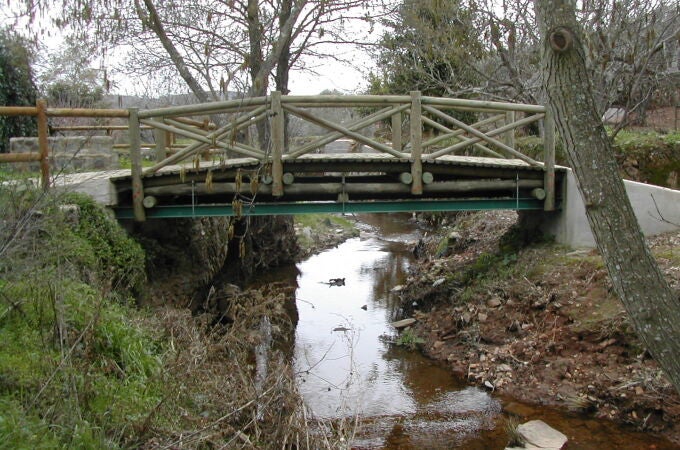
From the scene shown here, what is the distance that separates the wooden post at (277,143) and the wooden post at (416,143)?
1.78m

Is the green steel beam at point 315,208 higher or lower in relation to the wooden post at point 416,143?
lower

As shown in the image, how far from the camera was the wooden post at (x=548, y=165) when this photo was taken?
970cm

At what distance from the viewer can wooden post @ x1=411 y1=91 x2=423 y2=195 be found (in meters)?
8.98

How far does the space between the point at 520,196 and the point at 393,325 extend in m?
2.85

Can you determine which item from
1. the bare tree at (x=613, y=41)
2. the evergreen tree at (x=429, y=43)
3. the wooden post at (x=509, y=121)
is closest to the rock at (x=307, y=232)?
the evergreen tree at (x=429, y=43)

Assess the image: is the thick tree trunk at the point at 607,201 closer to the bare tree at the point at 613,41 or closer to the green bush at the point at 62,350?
the green bush at the point at 62,350

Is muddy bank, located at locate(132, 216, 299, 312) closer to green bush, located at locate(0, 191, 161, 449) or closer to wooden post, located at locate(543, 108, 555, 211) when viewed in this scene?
green bush, located at locate(0, 191, 161, 449)

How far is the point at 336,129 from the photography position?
8.64 meters

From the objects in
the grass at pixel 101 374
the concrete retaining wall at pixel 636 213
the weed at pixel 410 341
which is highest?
the concrete retaining wall at pixel 636 213

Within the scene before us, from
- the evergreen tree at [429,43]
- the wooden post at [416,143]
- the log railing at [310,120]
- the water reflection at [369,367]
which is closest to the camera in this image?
the water reflection at [369,367]

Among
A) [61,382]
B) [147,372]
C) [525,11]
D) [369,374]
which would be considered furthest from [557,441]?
[525,11]

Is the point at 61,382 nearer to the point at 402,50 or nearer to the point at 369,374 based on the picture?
the point at 369,374

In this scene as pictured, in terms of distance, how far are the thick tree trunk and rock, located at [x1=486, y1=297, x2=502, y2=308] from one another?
507cm

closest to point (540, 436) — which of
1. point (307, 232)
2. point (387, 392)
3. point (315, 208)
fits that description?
point (387, 392)
